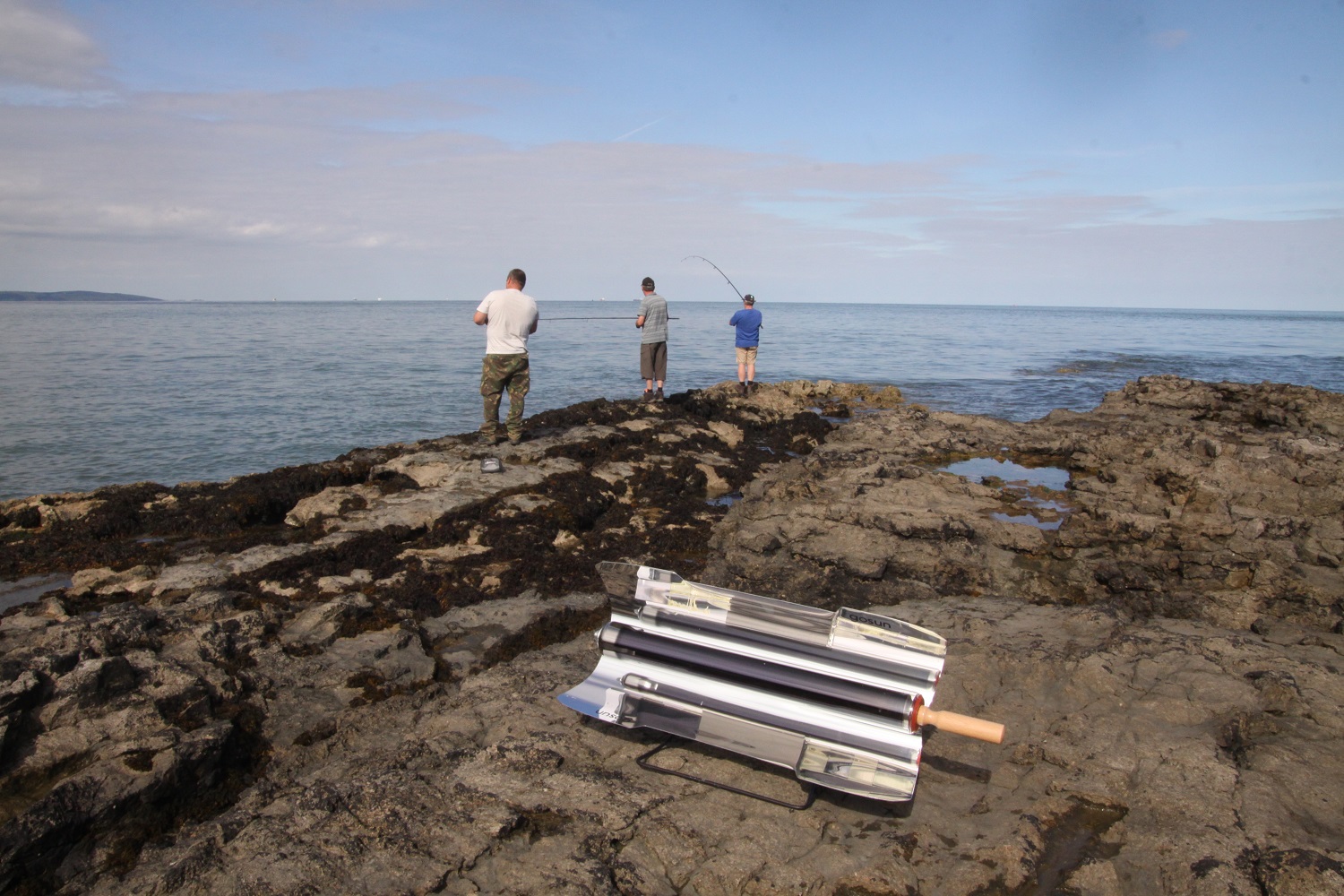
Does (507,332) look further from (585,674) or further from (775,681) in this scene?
(775,681)

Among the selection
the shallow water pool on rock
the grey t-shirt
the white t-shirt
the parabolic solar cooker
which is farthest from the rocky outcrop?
the grey t-shirt

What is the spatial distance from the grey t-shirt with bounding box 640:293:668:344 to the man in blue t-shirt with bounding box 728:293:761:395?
2.36 m

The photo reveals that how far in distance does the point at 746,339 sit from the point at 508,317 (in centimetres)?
795

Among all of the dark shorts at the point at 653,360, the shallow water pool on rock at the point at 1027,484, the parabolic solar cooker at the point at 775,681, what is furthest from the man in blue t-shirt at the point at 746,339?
the parabolic solar cooker at the point at 775,681

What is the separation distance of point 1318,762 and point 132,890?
5.09 meters

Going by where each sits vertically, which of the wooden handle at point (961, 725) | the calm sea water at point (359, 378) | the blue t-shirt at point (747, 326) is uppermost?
the blue t-shirt at point (747, 326)

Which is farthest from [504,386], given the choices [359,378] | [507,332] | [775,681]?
[359,378]

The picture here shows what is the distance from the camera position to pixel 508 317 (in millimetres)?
9281

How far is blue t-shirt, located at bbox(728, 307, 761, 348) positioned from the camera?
52.5ft

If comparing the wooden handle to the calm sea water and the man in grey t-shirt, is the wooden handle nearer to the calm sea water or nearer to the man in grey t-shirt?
the man in grey t-shirt

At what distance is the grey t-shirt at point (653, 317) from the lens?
13523 mm

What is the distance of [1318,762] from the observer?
11.5 ft

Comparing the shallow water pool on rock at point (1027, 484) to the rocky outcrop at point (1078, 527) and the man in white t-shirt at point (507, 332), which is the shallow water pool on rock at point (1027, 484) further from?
the man in white t-shirt at point (507, 332)

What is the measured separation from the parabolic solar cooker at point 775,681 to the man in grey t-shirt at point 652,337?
989cm
